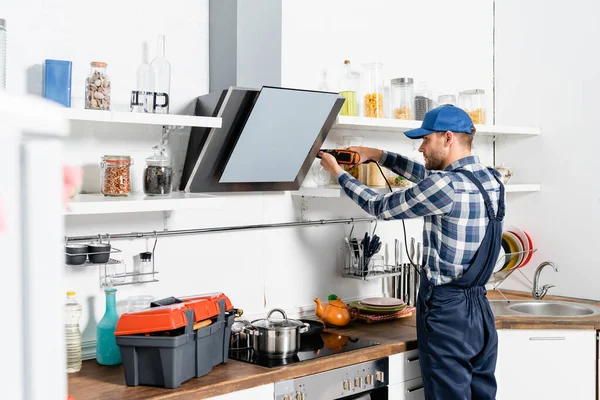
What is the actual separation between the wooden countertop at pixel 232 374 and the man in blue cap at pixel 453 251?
186 mm

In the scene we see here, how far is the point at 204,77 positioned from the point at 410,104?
1045 mm

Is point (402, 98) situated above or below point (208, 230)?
above

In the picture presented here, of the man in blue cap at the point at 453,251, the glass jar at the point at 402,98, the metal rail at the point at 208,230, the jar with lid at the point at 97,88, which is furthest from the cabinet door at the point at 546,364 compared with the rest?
the jar with lid at the point at 97,88

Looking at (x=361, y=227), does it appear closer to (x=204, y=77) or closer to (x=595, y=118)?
(x=204, y=77)

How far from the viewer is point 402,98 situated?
3207 mm

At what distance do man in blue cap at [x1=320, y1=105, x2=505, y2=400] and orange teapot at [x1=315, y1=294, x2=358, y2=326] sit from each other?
0.40 meters

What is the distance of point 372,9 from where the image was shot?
3381 millimetres

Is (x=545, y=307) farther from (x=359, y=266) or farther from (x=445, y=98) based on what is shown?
(x=445, y=98)

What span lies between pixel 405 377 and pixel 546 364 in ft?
2.57

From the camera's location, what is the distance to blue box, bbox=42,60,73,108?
220 centimetres

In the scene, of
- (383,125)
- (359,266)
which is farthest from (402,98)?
(359,266)

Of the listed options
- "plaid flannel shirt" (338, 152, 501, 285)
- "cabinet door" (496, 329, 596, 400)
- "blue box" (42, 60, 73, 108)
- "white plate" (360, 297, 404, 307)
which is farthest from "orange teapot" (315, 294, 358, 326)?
"blue box" (42, 60, 73, 108)

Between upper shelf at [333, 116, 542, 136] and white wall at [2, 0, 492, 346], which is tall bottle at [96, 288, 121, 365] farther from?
upper shelf at [333, 116, 542, 136]

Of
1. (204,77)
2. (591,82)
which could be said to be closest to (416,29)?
(591,82)
